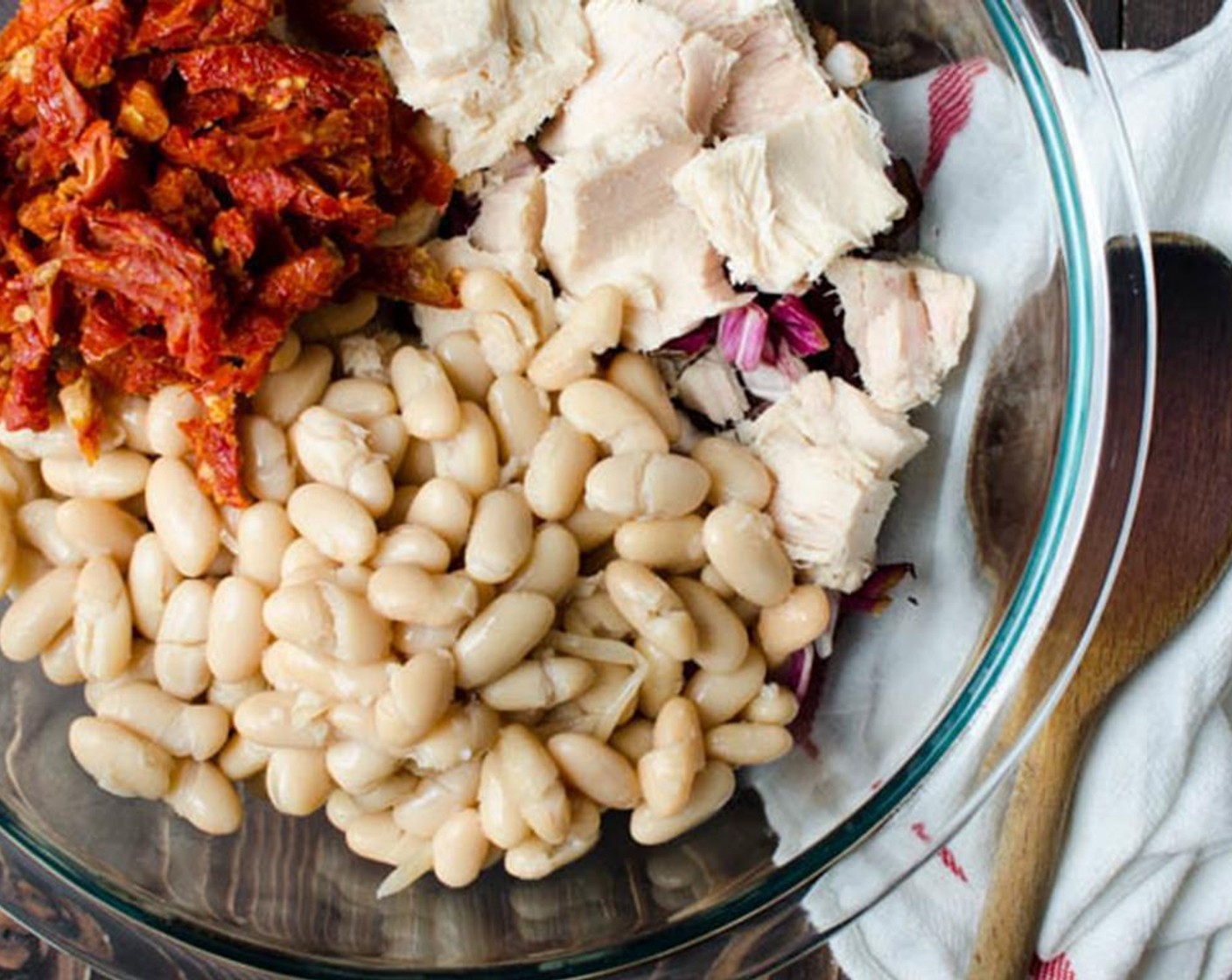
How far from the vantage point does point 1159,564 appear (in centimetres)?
153

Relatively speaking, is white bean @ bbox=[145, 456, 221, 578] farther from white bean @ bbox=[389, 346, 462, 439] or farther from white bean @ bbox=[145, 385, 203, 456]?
white bean @ bbox=[389, 346, 462, 439]

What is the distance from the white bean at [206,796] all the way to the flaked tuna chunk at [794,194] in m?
0.59

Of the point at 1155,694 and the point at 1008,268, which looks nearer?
the point at 1008,268

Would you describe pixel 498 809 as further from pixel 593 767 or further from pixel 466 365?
pixel 466 365

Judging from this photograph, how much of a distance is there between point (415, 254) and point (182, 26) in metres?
0.25

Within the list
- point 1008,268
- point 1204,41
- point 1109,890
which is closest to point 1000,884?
point 1109,890

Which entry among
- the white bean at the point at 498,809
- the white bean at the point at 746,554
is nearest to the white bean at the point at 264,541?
the white bean at the point at 498,809

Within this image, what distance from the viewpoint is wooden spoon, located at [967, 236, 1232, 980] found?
152 centimetres

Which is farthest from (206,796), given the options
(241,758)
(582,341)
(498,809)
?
(582,341)

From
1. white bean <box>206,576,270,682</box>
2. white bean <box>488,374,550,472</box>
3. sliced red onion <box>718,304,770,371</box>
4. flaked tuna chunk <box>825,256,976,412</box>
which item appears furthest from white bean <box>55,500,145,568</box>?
flaked tuna chunk <box>825,256,976,412</box>

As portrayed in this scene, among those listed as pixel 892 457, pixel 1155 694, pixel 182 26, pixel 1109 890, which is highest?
pixel 182 26

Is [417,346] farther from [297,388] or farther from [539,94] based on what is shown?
[539,94]

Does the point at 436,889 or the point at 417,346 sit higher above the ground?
the point at 417,346

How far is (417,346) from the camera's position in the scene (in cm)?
139
